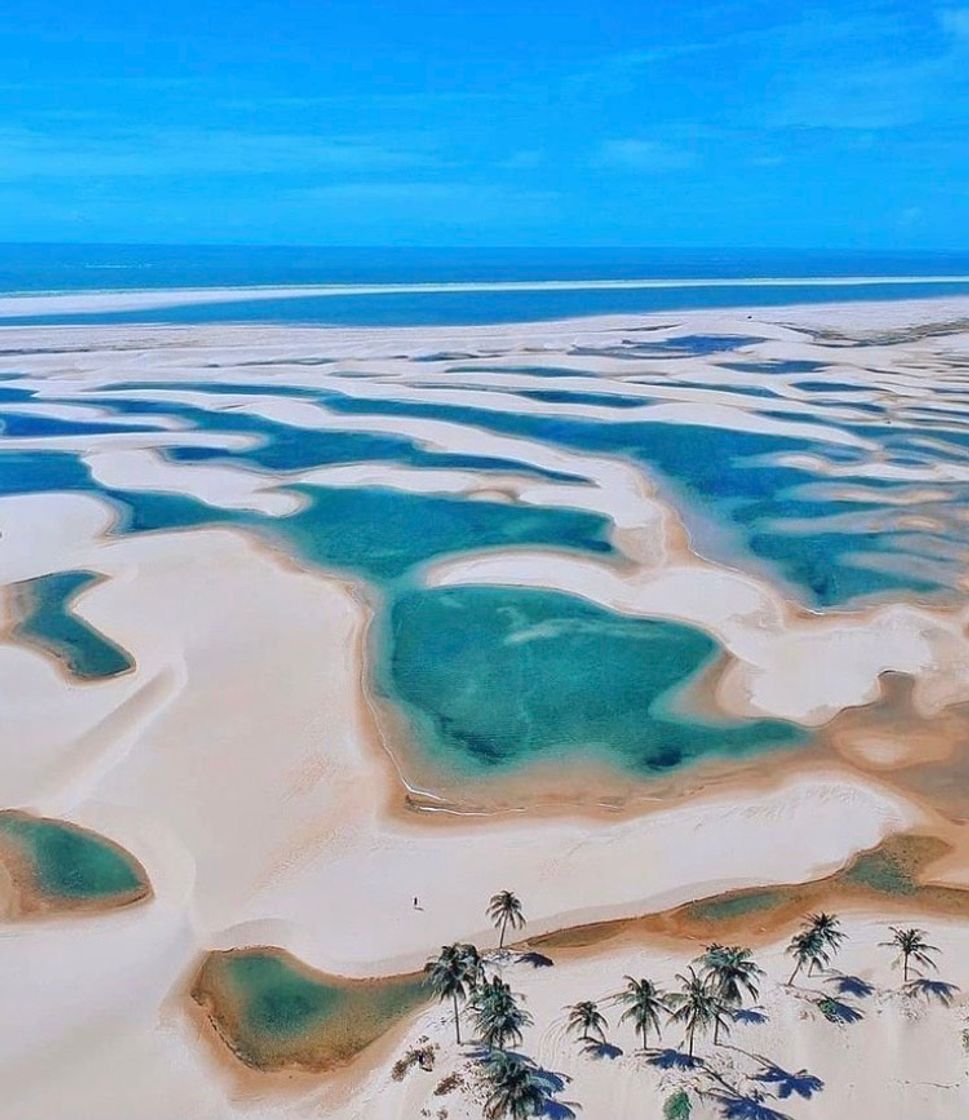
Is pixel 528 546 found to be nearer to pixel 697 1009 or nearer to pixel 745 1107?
pixel 697 1009

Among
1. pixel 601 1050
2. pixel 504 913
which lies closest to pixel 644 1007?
pixel 601 1050

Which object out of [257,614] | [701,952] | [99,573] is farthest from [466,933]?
[99,573]

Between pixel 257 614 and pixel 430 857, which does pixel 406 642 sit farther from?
pixel 430 857

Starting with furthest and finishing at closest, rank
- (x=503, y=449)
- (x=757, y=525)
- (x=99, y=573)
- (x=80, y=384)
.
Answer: (x=80, y=384)
(x=503, y=449)
(x=757, y=525)
(x=99, y=573)

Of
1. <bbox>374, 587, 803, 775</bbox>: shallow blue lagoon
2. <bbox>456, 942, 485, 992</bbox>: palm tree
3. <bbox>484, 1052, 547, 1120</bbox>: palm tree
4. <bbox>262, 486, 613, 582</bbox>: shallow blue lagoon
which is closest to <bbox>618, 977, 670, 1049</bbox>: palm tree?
<bbox>484, 1052, 547, 1120</bbox>: palm tree

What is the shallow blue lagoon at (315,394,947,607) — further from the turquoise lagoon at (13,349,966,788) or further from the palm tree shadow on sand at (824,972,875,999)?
the palm tree shadow on sand at (824,972,875,999)

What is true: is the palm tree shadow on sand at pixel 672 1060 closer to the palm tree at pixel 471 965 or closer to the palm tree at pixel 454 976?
the palm tree at pixel 471 965

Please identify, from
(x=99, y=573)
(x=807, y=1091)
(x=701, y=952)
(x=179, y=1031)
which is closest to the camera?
(x=807, y=1091)
